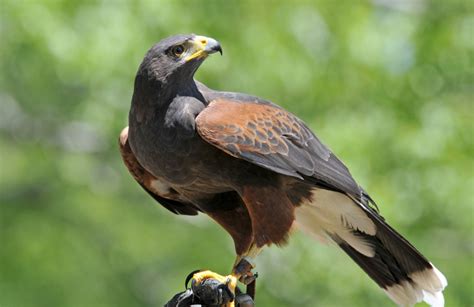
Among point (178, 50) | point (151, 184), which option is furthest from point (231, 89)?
point (178, 50)

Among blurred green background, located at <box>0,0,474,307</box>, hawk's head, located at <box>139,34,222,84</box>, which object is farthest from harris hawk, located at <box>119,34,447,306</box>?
blurred green background, located at <box>0,0,474,307</box>

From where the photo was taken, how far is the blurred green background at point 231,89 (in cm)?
743

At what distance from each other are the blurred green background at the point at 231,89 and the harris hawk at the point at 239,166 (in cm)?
219

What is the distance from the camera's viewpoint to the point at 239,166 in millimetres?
4367

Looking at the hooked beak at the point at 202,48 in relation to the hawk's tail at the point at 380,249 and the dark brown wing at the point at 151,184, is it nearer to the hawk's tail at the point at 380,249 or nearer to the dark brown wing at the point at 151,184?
the dark brown wing at the point at 151,184

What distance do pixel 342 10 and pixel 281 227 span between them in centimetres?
420

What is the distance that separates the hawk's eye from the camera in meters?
4.38

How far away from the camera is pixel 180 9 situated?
7793 millimetres

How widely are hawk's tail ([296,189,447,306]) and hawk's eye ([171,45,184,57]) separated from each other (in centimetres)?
106

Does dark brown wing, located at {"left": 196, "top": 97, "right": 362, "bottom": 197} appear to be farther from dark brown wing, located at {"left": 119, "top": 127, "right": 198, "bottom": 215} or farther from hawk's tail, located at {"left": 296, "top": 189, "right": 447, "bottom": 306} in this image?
dark brown wing, located at {"left": 119, "top": 127, "right": 198, "bottom": 215}

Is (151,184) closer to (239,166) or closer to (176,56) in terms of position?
(239,166)

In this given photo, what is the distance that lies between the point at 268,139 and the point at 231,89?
3331mm

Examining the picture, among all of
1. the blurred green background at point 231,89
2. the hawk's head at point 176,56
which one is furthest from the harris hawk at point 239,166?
the blurred green background at point 231,89

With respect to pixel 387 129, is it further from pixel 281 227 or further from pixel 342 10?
pixel 281 227
